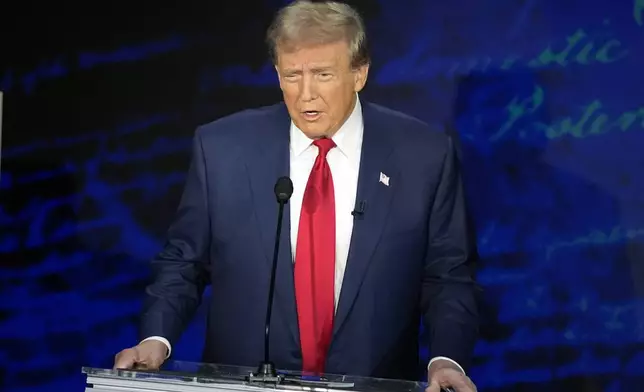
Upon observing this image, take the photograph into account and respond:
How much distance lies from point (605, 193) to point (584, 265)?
0.26 m

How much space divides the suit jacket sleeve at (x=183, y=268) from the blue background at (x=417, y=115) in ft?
2.32

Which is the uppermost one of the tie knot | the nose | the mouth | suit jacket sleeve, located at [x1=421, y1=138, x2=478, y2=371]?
the nose

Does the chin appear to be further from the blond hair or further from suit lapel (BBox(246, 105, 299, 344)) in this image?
the blond hair

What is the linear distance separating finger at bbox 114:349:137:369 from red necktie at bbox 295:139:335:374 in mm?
634

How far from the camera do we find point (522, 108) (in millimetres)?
3453

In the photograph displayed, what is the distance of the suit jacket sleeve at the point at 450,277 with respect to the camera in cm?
271

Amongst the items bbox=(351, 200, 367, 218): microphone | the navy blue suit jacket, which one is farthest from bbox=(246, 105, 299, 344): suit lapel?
bbox=(351, 200, 367, 218): microphone

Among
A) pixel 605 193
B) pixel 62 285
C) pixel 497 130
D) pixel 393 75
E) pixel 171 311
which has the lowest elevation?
pixel 171 311

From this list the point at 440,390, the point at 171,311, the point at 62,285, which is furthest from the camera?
the point at 62,285

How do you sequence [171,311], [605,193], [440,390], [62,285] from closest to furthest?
[440,390] → [171,311] → [605,193] → [62,285]

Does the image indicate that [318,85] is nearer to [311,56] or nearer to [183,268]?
[311,56]

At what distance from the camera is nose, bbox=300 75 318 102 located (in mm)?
2983

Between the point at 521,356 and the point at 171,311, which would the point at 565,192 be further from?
the point at 171,311

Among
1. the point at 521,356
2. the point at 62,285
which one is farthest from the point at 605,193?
the point at 62,285
